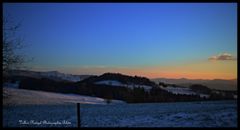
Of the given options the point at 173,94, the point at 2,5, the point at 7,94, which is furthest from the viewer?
the point at 173,94

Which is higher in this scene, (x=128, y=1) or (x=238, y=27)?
(x=128, y=1)

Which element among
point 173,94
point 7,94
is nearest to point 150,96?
point 173,94

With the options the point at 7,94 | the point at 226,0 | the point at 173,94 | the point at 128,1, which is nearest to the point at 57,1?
the point at 128,1

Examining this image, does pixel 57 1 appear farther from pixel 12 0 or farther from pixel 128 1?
pixel 128 1

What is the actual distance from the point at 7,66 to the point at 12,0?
2.25 metres

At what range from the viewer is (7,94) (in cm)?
1028

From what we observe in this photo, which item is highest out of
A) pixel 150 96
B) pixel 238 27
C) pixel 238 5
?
pixel 238 5

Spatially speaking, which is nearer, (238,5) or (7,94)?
(238,5)

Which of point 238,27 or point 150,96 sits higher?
point 238,27

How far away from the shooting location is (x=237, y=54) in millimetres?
8062

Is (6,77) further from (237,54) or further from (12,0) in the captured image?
(237,54)

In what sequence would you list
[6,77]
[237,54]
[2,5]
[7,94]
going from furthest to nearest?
[7,94] → [6,77] → [2,5] → [237,54]

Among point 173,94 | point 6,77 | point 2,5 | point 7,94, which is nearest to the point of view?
point 2,5

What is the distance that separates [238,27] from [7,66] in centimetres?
680
